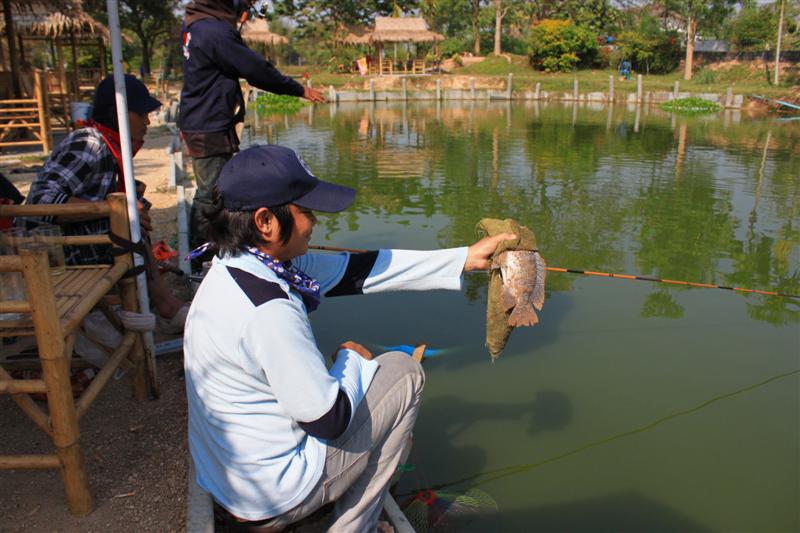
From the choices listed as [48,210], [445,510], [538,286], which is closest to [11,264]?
[48,210]

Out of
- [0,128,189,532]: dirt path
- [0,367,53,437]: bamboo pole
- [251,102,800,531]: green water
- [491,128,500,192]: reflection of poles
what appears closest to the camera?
[0,367,53,437]: bamboo pole

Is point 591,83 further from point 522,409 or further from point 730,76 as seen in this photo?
point 522,409

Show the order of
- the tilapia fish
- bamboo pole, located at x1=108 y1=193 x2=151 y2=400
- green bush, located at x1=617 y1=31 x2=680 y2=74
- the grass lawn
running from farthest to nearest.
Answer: green bush, located at x1=617 y1=31 x2=680 y2=74 → the grass lawn → bamboo pole, located at x1=108 y1=193 x2=151 y2=400 → the tilapia fish

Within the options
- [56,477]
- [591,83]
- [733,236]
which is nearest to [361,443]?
[56,477]

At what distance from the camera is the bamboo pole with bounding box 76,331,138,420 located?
236 cm

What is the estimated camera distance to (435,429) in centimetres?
375

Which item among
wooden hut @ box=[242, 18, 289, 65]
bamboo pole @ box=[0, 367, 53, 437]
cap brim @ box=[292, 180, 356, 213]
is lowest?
bamboo pole @ box=[0, 367, 53, 437]

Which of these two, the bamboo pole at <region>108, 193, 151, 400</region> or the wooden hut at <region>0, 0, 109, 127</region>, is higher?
the wooden hut at <region>0, 0, 109, 127</region>

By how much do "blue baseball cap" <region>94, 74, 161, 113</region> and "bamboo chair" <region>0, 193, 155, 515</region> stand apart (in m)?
0.83

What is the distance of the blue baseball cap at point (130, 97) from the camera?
10.9ft

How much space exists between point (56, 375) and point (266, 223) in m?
0.91

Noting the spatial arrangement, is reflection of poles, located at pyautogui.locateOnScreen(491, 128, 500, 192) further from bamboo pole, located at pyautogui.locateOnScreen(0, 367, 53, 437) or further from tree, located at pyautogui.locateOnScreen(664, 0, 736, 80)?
tree, located at pyautogui.locateOnScreen(664, 0, 736, 80)

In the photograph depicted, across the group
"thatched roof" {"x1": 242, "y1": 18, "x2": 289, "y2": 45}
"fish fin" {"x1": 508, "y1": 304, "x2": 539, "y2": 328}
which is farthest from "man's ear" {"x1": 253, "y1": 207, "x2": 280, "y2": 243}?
"thatched roof" {"x1": 242, "y1": 18, "x2": 289, "y2": 45}

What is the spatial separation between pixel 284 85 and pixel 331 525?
2.84 m
